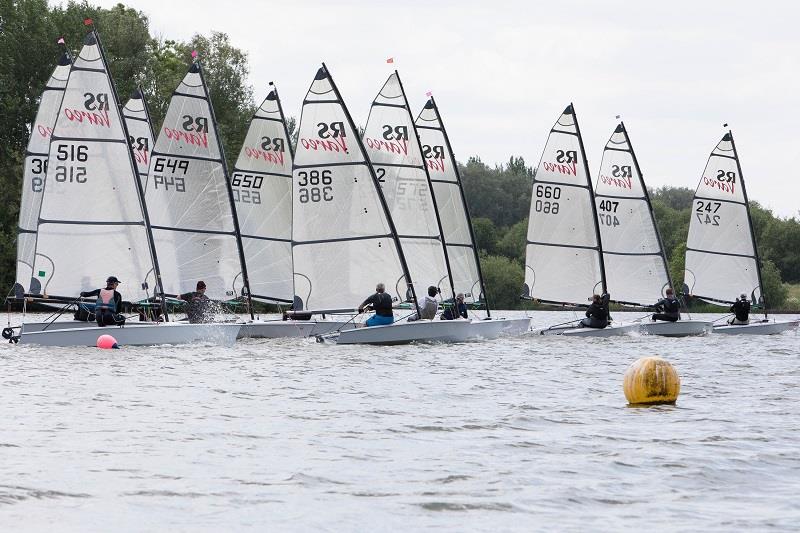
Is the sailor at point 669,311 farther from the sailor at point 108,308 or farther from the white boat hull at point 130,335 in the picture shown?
the sailor at point 108,308

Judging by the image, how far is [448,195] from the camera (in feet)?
137

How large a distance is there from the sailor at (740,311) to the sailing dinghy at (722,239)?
180cm

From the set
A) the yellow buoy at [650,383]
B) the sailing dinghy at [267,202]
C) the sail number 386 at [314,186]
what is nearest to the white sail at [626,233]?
the sailing dinghy at [267,202]

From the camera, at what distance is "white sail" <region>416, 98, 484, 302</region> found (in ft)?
136

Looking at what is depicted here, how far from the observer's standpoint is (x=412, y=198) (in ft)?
125

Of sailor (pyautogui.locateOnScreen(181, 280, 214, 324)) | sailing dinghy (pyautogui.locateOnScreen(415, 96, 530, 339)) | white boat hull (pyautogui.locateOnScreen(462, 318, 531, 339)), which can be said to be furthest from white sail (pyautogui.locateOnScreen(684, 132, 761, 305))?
sailor (pyautogui.locateOnScreen(181, 280, 214, 324))

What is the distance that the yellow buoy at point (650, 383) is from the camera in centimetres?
1833

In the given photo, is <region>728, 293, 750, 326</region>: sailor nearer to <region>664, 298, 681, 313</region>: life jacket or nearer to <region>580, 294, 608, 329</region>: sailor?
<region>664, 298, 681, 313</region>: life jacket

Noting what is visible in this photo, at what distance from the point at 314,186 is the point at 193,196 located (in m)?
3.15

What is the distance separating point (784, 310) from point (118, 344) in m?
59.8

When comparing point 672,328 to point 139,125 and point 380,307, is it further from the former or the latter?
point 139,125

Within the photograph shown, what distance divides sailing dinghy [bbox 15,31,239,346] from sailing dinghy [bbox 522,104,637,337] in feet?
44.1

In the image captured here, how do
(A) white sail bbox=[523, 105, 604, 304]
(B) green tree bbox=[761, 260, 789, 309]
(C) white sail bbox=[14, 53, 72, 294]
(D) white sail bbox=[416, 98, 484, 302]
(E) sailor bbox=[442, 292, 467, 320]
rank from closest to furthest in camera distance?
(E) sailor bbox=[442, 292, 467, 320] < (C) white sail bbox=[14, 53, 72, 294] < (A) white sail bbox=[523, 105, 604, 304] < (D) white sail bbox=[416, 98, 484, 302] < (B) green tree bbox=[761, 260, 789, 309]

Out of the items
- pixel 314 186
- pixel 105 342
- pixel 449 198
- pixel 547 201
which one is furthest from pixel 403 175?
pixel 105 342
